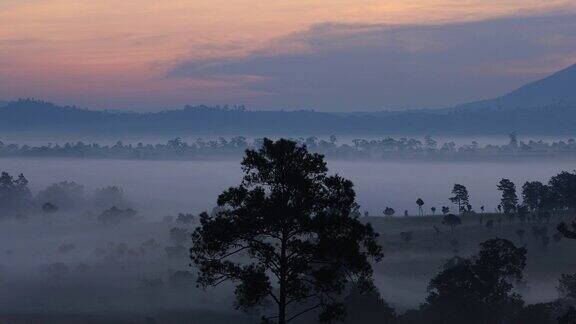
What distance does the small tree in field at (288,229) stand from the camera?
3475 centimetres

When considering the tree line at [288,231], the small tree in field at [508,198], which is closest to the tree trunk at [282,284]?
the tree line at [288,231]

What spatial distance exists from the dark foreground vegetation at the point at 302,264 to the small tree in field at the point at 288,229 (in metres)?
0.06

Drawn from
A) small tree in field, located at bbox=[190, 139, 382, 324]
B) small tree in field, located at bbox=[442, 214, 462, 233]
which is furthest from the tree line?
small tree in field, located at bbox=[442, 214, 462, 233]

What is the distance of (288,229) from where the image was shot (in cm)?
3506

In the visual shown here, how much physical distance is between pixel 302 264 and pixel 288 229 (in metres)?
1.71

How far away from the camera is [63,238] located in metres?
195

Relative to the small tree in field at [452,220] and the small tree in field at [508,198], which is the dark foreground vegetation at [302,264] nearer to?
the small tree in field at [508,198]

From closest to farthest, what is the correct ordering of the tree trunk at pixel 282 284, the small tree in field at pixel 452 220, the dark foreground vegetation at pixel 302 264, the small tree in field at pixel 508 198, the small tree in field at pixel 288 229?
the tree trunk at pixel 282 284 → the small tree in field at pixel 288 229 → the dark foreground vegetation at pixel 302 264 → the small tree in field at pixel 452 220 → the small tree in field at pixel 508 198

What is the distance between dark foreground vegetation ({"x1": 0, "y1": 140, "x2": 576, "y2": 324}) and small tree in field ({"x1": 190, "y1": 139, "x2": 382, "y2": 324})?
57 millimetres

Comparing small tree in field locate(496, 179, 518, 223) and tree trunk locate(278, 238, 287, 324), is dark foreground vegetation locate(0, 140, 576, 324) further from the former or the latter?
small tree in field locate(496, 179, 518, 223)

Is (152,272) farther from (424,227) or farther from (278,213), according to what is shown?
(278,213)

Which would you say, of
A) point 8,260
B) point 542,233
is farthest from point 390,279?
point 8,260

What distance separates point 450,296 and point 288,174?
38621 mm

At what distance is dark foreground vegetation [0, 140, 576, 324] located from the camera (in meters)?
35.2
